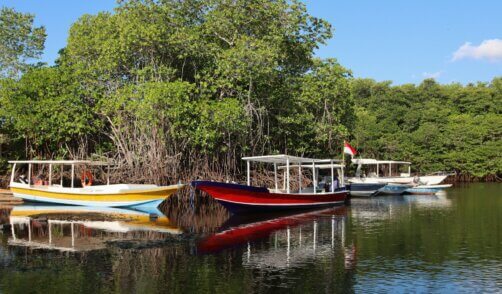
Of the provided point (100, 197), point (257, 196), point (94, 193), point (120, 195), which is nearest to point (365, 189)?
point (257, 196)

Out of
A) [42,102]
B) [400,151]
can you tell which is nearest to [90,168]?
[42,102]

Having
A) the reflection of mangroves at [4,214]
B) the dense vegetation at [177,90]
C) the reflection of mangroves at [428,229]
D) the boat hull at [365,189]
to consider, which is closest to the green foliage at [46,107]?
the dense vegetation at [177,90]

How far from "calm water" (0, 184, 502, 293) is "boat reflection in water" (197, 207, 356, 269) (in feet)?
0.10

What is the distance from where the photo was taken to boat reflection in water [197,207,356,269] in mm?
12836

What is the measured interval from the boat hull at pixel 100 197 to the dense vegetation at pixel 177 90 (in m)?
1.53

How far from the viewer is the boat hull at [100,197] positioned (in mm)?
22594

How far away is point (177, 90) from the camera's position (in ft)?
75.3

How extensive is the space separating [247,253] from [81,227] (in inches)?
276

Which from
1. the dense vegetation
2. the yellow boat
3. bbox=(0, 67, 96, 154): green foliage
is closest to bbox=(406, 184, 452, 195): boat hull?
the dense vegetation

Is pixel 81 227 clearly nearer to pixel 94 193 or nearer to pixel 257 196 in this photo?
pixel 94 193

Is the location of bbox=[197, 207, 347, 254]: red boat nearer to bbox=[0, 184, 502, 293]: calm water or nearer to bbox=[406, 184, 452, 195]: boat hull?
bbox=[0, 184, 502, 293]: calm water

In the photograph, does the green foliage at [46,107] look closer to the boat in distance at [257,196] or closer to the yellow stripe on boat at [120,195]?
the yellow stripe on boat at [120,195]

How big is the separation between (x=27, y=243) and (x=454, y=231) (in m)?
13.5

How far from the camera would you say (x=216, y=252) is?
44.0ft
